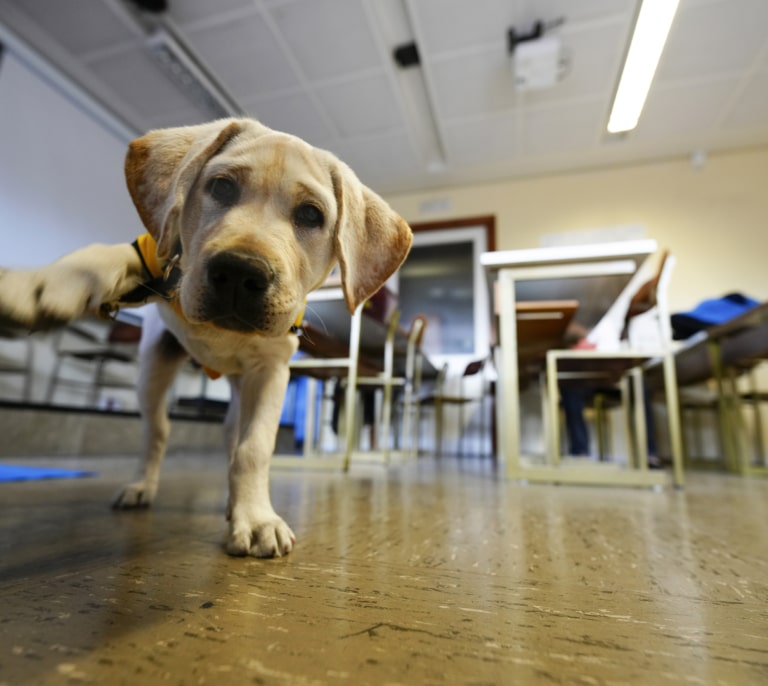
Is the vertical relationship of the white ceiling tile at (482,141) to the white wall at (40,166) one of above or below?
above

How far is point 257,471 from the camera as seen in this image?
0.73m

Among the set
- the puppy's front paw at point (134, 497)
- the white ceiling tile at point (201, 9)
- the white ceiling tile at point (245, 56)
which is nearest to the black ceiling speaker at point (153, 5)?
the white ceiling tile at point (201, 9)

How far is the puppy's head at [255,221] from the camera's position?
0.56m

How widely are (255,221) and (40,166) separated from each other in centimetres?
423

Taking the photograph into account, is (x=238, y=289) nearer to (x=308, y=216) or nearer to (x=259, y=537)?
(x=308, y=216)

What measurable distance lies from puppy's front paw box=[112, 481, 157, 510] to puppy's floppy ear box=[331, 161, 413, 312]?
0.72 meters

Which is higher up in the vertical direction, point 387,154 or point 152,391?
point 387,154

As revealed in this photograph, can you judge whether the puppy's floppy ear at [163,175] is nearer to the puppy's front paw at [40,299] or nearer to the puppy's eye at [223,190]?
the puppy's eye at [223,190]

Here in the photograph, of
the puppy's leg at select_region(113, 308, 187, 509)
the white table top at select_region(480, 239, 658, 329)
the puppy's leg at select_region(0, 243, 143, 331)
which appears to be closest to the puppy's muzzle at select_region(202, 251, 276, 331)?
the puppy's leg at select_region(0, 243, 143, 331)

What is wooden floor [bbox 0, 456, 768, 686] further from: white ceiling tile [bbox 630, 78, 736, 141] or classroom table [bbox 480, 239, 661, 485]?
white ceiling tile [bbox 630, 78, 736, 141]

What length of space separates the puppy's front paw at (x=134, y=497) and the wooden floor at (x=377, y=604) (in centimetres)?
10

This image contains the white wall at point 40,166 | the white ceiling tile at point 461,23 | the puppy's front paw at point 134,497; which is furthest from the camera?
the white wall at point 40,166

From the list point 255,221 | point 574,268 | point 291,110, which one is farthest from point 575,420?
point 291,110

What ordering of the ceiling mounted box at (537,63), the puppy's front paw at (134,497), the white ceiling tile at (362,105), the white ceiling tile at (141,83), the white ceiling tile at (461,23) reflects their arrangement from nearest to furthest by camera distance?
1. the puppy's front paw at (134,497)
2. the white ceiling tile at (461,23)
3. the ceiling mounted box at (537,63)
4. the white ceiling tile at (141,83)
5. the white ceiling tile at (362,105)
